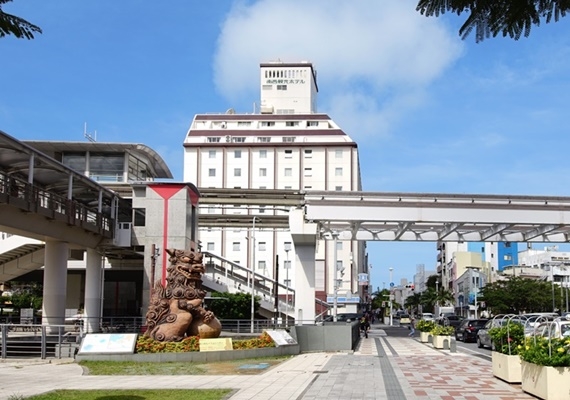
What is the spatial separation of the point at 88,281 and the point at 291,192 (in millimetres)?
23017

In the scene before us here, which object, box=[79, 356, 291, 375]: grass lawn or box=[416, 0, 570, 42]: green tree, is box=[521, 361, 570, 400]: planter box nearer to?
box=[79, 356, 291, 375]: grass lawn

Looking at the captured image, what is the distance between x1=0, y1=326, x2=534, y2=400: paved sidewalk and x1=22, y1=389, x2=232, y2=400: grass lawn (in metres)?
0.48

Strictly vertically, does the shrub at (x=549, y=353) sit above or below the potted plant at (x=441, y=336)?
above

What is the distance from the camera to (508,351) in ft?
57.3

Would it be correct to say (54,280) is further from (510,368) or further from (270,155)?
(270,155)

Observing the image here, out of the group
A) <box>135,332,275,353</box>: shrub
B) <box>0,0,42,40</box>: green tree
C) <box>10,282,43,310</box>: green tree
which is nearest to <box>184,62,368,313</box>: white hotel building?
<box>10,282,43,310</box>: green tree

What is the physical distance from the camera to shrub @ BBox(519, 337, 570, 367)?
13422 millimetres

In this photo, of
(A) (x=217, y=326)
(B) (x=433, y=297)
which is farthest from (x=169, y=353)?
(B) (x=433, y=297)

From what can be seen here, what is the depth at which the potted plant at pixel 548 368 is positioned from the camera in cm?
1329

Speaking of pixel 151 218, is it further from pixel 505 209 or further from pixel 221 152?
pixel 221 152

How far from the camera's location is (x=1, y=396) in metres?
14.9

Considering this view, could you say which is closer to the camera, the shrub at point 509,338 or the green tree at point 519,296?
the shrub at point 509,338

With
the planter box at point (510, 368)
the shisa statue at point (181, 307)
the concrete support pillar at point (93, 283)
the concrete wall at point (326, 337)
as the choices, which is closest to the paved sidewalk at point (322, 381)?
the planter box at point (510, 368)

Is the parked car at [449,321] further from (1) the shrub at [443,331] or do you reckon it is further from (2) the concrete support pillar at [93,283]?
(2) the concrete support pillar at [93,283]
